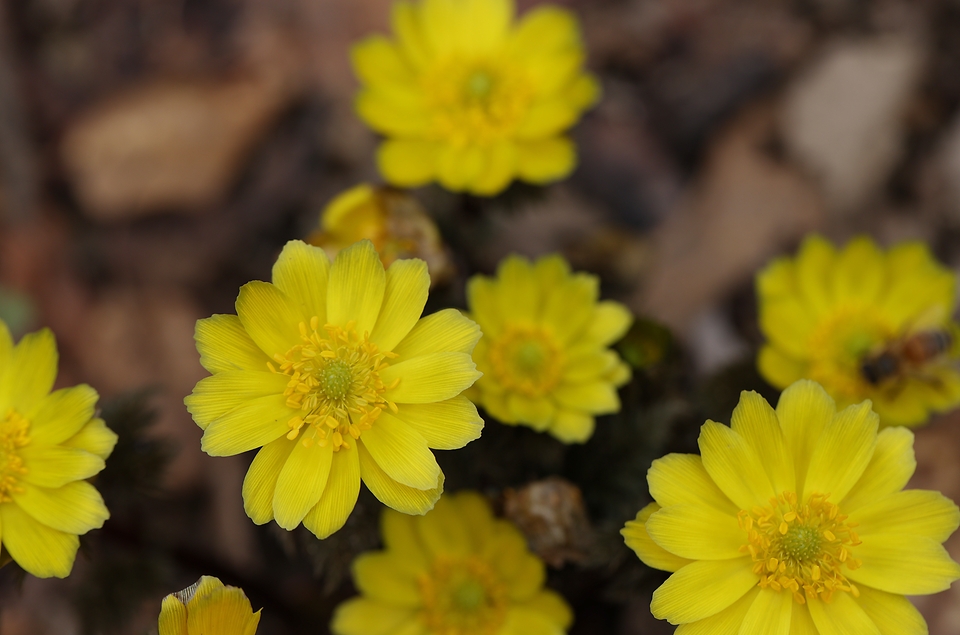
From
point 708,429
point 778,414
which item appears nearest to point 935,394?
point 778,414

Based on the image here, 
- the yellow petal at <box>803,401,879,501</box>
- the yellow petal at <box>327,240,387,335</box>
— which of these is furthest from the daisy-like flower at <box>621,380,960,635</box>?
the yellow petal at <box>327,240,387,335</box>

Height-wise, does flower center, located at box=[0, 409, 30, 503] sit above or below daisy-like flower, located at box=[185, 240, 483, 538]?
below

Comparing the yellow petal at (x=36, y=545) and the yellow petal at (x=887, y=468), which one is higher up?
the yellow petal at (x=887, y=468)

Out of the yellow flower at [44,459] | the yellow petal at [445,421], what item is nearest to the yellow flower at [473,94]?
the yellow petal at [445,421]

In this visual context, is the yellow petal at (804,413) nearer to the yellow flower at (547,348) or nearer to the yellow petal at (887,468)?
the yellow petal at (887,468)

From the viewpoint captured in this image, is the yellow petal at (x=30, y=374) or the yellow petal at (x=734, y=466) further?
the yellow petal at (x=30, y=374)

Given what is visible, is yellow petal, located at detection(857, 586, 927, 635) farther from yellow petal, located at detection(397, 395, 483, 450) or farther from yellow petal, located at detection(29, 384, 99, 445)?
yellow petal, located at detection(29, 384, 99, 445)
